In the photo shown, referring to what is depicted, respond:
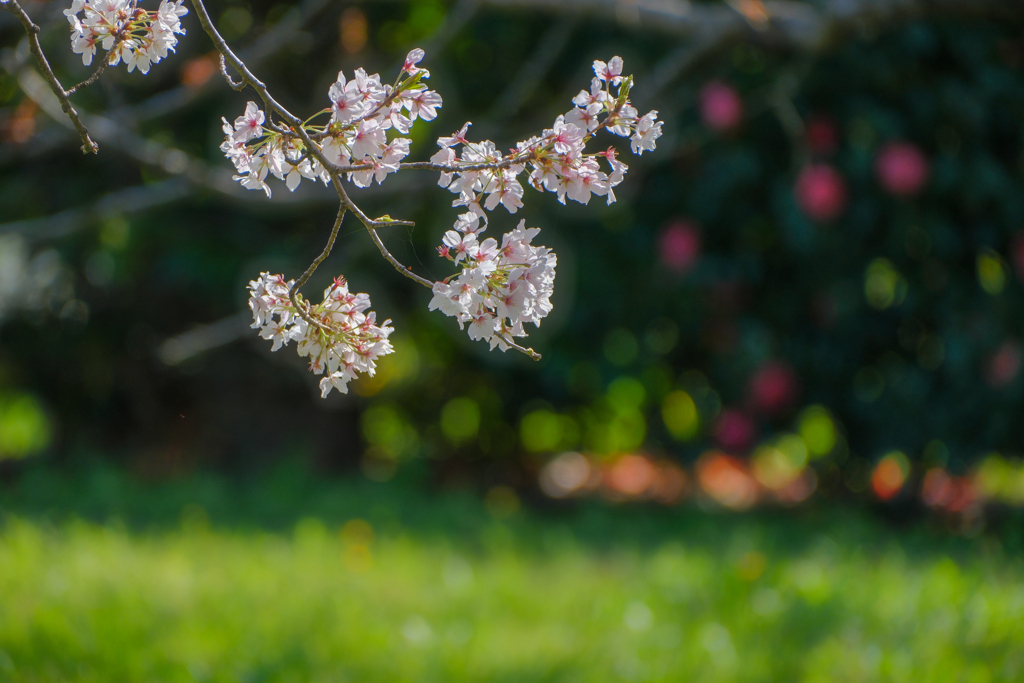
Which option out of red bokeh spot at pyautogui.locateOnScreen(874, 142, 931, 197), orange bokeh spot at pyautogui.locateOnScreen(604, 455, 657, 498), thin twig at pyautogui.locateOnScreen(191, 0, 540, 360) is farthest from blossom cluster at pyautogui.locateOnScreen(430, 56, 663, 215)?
orange bokeh spot at pyautogui.locateOnScreen(604, 455, 657, 498)

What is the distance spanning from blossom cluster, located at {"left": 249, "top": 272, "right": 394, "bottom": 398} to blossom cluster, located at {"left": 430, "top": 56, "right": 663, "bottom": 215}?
17cm

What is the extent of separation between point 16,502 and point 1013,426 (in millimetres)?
3817

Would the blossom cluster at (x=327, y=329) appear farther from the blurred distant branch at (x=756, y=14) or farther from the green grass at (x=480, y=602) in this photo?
the blurred distant branch at (x=756, y=14)

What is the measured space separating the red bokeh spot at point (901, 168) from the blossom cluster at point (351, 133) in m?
2.54

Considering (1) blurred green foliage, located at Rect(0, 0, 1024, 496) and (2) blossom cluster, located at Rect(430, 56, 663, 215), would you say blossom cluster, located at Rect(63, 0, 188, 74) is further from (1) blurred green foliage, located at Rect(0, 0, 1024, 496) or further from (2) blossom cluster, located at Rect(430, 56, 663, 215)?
(1) blurred green foliage, located at Rect(0, 0, 1024, 496)

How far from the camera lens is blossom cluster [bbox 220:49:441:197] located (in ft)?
2.71

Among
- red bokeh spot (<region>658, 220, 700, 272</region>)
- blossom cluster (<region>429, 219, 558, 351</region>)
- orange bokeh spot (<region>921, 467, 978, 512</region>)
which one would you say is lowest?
blossom cluster (<region>429, 219, 558, 351</region>)

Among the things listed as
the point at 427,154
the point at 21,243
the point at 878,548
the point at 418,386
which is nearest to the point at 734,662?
the point at 878,548

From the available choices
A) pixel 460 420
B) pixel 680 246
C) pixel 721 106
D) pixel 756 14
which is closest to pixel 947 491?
pixel 680 246

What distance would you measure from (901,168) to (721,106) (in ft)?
2.17

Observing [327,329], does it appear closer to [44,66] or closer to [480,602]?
[44,66]

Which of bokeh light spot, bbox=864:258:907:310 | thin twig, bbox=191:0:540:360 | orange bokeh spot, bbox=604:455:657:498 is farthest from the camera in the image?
orange bokeh spot, bbox=604:455:657:498

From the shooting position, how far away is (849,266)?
3197mm

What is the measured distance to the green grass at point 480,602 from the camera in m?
1.82
